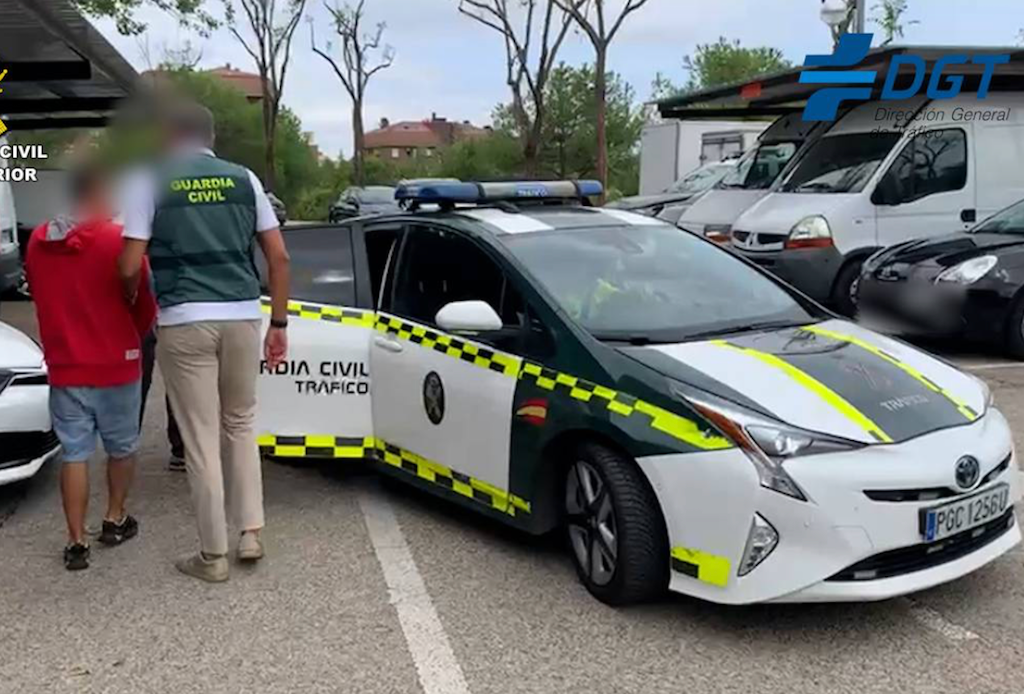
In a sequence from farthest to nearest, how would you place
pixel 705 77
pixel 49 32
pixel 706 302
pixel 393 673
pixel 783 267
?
pixel 705 77 < pixel 49 32 < pixel 783 267 < pixel 706 302 < pixel 393 673

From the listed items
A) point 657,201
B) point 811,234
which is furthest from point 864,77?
point 657,201

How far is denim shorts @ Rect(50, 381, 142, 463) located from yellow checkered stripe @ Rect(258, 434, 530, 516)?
86 centimetres

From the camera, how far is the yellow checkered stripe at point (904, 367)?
398 cm

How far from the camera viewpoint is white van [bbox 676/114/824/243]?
12.4 meters

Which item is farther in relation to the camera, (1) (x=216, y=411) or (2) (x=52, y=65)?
(2) (x=52, y=65)

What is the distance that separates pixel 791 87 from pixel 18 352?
9171mm

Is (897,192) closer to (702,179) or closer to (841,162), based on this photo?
(841,162)

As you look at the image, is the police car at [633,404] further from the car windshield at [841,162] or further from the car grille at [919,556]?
the car windshield at [841,162]

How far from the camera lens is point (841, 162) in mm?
11125

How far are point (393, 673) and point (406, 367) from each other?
5.68ft

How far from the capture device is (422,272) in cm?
525

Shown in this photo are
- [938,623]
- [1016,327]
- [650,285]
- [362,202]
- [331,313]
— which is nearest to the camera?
[938,623]

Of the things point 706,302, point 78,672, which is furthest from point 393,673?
point 706,302

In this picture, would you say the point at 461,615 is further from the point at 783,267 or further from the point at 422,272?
the point at 783,267
